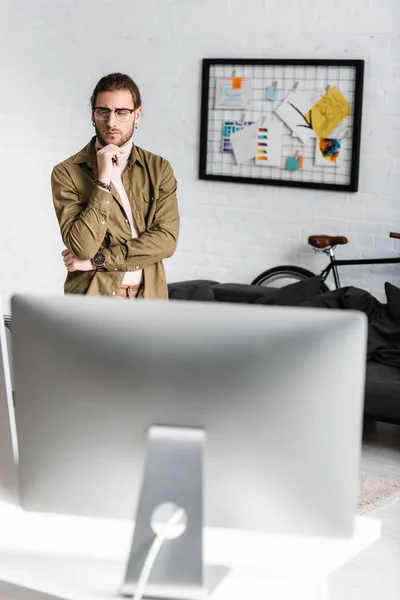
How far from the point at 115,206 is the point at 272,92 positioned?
2.83 meters

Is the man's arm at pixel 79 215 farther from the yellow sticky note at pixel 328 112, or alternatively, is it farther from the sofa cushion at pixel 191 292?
the yellow sticky note at pixel 328 112

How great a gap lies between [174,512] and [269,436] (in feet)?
0.68

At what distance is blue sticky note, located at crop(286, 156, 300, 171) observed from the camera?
18.0 feet

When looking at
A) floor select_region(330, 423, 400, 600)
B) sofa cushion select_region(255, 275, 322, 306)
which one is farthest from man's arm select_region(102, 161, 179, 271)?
sofa cushion select_region(255, 275, 322, 306)

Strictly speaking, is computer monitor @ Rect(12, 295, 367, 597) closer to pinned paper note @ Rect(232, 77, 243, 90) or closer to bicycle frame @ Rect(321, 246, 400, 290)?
bicycle frame @ Rect(321, 246, 400, 290)

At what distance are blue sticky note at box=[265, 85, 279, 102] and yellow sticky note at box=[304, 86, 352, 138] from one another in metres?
0.23

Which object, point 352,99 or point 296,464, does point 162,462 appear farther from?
point 352,99

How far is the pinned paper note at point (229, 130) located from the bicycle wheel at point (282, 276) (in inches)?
32.4

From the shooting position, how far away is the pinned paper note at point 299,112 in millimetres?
5395

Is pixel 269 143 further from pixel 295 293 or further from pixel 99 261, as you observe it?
pixel 99 261

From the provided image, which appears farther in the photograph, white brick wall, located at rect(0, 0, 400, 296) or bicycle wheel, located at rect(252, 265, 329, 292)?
bicycle wheel, located at rect(252, 265, 329, 292)

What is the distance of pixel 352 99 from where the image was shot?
207 inches

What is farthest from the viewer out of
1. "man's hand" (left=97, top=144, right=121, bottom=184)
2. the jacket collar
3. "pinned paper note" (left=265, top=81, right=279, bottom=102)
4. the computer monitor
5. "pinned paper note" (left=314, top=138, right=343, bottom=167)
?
"pinned paper note" (left=265, top=81, right=279, bottom=102)

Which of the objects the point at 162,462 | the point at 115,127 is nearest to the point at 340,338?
the point at 162,462
